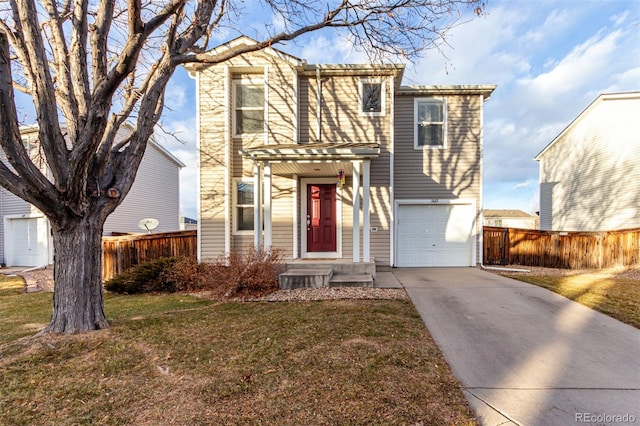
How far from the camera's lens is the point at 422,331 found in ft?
13.2

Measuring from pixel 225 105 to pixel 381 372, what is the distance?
7.98m

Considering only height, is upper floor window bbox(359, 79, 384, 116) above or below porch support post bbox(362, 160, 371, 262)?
above

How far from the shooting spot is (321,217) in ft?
28.4

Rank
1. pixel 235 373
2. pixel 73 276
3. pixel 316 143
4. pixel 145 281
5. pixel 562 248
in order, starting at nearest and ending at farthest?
1. pixel 235 373
2. pixel 73 276
3. pixel 145 281
4. pixel 316 143
5. pixel 562 248

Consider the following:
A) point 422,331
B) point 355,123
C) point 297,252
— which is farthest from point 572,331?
point 355,123

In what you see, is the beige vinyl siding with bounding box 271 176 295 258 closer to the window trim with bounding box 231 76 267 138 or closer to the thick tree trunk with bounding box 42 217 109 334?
the window trim with bounding box 231 76 267 138

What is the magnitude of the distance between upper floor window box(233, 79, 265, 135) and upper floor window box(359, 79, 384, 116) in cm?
305

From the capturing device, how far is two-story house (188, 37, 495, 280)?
27.6ft

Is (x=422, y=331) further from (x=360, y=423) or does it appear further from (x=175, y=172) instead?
(x=175, y=172)

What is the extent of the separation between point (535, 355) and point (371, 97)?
754 cm

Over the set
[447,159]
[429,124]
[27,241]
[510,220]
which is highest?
[429,124]

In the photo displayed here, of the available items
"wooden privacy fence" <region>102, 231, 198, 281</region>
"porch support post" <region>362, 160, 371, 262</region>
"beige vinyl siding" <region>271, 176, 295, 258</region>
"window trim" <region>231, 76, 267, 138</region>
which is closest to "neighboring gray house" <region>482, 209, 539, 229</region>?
"porch support post" <region>362, 160, 371, 262</region>

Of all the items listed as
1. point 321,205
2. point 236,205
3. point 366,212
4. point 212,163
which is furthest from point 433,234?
point 212,163

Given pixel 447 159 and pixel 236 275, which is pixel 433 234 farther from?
pixel 236 275
